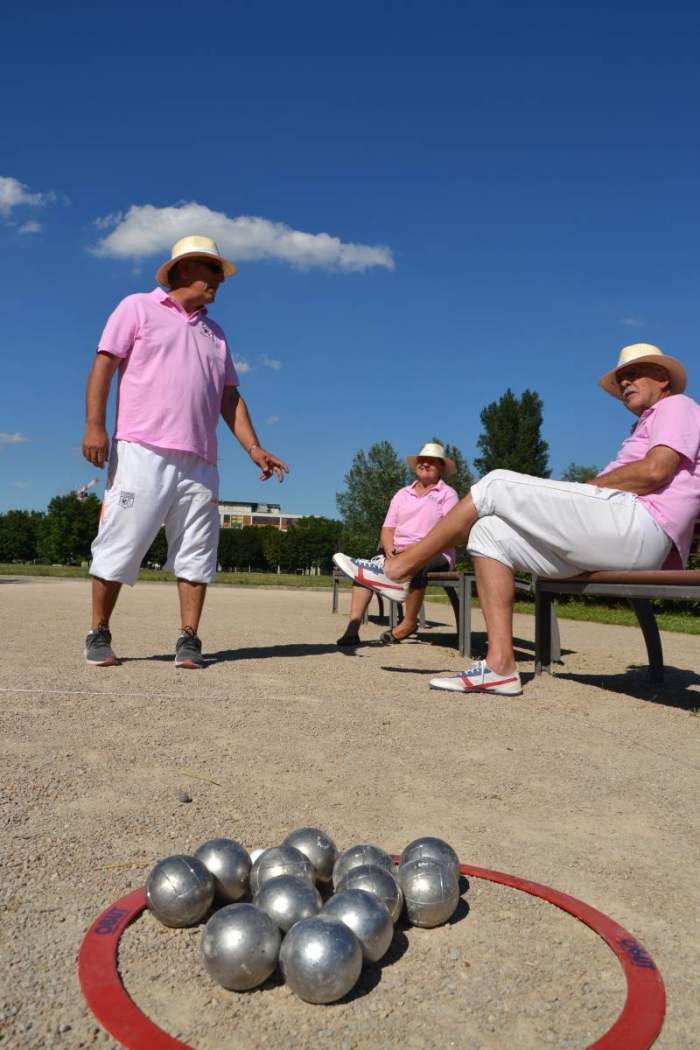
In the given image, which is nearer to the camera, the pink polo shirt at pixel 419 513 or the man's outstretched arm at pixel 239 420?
the man's outstretched arm at pixel 239 420

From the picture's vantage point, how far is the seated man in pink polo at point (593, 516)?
469cm

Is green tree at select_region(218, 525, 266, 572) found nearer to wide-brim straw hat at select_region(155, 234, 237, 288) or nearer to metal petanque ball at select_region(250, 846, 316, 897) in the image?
wide-brim straw hat at select_region(155, 234, 237, 288)

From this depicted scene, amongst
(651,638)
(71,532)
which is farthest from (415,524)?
(71,532)

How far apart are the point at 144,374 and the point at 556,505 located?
2.68 m

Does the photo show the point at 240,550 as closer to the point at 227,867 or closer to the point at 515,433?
the point at 515,433

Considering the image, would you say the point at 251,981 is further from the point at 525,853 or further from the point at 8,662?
the point at 8,662

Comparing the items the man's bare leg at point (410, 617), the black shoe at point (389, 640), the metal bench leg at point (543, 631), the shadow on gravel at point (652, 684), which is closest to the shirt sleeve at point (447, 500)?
the man's bare leg at point (410, 617)

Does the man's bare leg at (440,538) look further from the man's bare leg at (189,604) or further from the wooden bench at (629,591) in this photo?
the man's bare leg at (189,604)

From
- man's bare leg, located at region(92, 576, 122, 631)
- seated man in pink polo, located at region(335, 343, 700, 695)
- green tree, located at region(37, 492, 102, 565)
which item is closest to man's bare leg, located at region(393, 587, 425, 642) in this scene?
seated man in pink polo, located at region(335, 343, 700, 695)

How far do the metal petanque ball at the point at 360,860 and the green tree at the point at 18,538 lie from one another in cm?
11842

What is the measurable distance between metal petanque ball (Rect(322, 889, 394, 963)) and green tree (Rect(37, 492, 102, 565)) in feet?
301

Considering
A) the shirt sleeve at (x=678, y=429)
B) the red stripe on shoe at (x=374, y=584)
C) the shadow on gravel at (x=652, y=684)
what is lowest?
the shadow on gravel at (x=652, y=684)

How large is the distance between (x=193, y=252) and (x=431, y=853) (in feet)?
14.9

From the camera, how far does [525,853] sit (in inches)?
98.6
